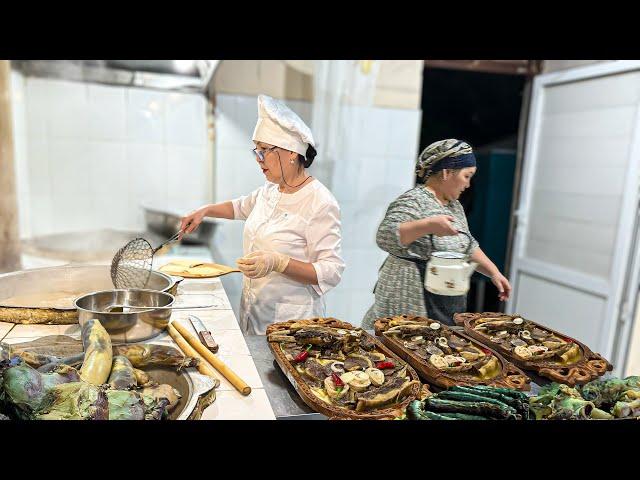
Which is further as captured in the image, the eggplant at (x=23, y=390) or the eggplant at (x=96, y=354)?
the eggplant at (x=96, y=354)

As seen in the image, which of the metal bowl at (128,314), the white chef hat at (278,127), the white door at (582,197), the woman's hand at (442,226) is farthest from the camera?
the white door at (582,197)

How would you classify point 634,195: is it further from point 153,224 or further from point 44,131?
point 44,131

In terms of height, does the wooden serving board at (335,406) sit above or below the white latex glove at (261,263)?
below

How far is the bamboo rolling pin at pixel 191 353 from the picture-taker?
923 millimetres

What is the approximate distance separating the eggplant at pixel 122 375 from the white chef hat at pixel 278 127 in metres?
0.76

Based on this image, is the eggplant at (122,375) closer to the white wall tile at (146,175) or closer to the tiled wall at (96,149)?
the white wall tile at (146,175)

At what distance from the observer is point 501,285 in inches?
45.9

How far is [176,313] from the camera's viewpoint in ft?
4.19

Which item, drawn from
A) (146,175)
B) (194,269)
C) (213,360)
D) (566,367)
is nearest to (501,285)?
(566,367)

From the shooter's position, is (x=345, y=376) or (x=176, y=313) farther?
(x=176, y=313)

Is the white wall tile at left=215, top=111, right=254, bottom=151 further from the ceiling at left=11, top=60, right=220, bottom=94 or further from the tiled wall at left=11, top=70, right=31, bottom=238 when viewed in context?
the tiled wall at left=11, top=70, right=31, bottom=238

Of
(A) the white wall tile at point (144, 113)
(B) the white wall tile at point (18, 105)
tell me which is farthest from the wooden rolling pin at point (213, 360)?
(B) the white wall tile at point (18, 105)
